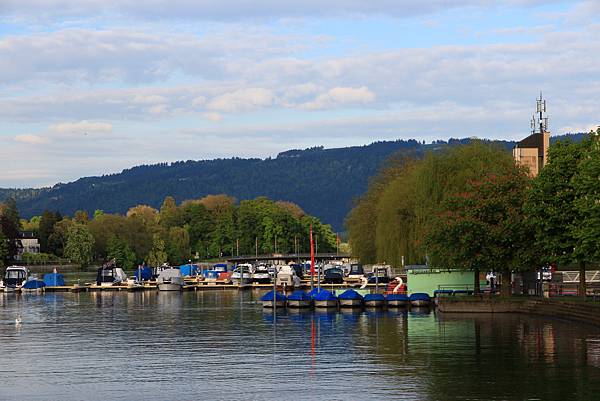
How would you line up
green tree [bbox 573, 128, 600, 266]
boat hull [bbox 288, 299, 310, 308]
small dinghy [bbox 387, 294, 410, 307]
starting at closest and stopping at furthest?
green tree [bbox 573, 128, 600, 266] → small dinghy [bbox 387, 294, 410, 307] → boat hull [bbox 288, 299, 310, 308]

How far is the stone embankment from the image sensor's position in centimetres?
6669

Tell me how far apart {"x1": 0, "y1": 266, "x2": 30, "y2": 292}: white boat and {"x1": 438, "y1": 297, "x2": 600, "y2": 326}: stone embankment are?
254 feet

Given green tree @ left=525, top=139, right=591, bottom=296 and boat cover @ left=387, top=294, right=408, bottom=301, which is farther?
boat cover @ left=387, top=294, right=408, bottom=301

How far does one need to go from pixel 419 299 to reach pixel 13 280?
244 feet

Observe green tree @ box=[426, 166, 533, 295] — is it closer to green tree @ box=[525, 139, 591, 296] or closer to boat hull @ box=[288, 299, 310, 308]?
green tree @ box=[525, 139, 591, 296]

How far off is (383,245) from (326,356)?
58850 mm

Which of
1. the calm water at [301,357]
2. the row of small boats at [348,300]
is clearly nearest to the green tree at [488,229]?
the calm water at [301,357]

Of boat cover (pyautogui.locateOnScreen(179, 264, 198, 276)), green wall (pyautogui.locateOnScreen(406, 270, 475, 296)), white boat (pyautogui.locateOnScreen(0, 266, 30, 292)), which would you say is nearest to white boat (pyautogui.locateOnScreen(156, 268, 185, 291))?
white boat (pyautogui.locateOnScreen(0, 266, 30, 292))

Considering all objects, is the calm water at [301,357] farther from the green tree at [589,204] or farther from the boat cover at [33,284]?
the boat cover at [33,284]

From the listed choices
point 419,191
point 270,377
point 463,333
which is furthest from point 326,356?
point 419,191

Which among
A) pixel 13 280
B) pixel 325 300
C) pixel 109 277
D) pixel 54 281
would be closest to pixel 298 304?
pixel 325 300

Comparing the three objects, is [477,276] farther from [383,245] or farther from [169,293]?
[169,293]

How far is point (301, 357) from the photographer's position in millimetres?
50562

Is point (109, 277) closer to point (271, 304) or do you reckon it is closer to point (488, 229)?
point (271, 304)
